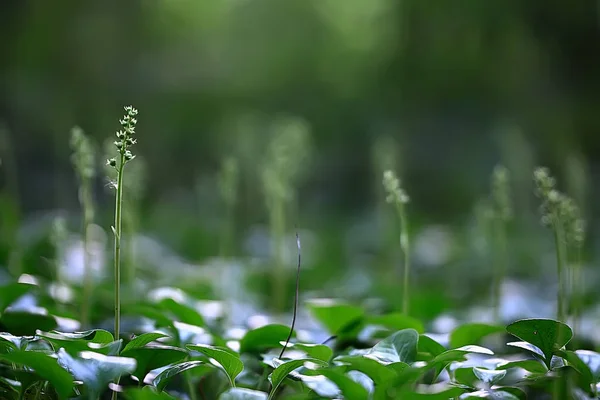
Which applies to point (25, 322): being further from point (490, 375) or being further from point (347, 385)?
point (490, 375)

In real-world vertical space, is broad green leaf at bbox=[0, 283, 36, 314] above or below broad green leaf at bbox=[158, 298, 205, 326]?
above

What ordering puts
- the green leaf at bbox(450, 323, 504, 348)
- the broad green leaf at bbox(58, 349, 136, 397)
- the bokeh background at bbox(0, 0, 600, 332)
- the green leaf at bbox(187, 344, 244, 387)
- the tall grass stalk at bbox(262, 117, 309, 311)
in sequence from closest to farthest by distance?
the broad green leaf at bbox(58, 349, 136, 397) < the green leaf at bbox(187, 344, 244, 387) < the green leaf at bbox(450, 323, 504, 348) < the tall grass stalk at bbox(262, 117, 309, 311) < the bokeh background at bbox(0, 0, 600, 332)

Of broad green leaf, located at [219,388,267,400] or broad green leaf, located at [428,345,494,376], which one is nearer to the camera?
broad green leaf, located at [219,388,267,400]

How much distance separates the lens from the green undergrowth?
0.80 m

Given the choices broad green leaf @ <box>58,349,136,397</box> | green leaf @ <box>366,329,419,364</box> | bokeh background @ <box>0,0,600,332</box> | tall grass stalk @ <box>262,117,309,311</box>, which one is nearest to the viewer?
broad green leaf @ <box>58,349,136,397</box>

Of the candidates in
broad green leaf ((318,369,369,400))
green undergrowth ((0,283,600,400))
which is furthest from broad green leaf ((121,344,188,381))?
broad green leaf ((318,369,369,400))

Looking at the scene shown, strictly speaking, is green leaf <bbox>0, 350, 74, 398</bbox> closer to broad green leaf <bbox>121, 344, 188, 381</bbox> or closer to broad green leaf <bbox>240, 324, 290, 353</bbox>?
broad green leaf <bbox>121, 344, 188, 381</bbox>

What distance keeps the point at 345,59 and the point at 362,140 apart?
3.02 feet

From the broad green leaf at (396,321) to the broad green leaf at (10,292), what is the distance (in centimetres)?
70

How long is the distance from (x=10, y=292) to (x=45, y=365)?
1.52 feet

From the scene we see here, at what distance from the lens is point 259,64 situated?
662cm

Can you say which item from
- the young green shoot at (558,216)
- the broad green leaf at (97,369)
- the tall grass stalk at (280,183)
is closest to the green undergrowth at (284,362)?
the broad green leaf at (97,369)

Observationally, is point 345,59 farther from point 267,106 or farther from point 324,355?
point 324,355

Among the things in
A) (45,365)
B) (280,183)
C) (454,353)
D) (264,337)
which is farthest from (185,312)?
(280,183)
